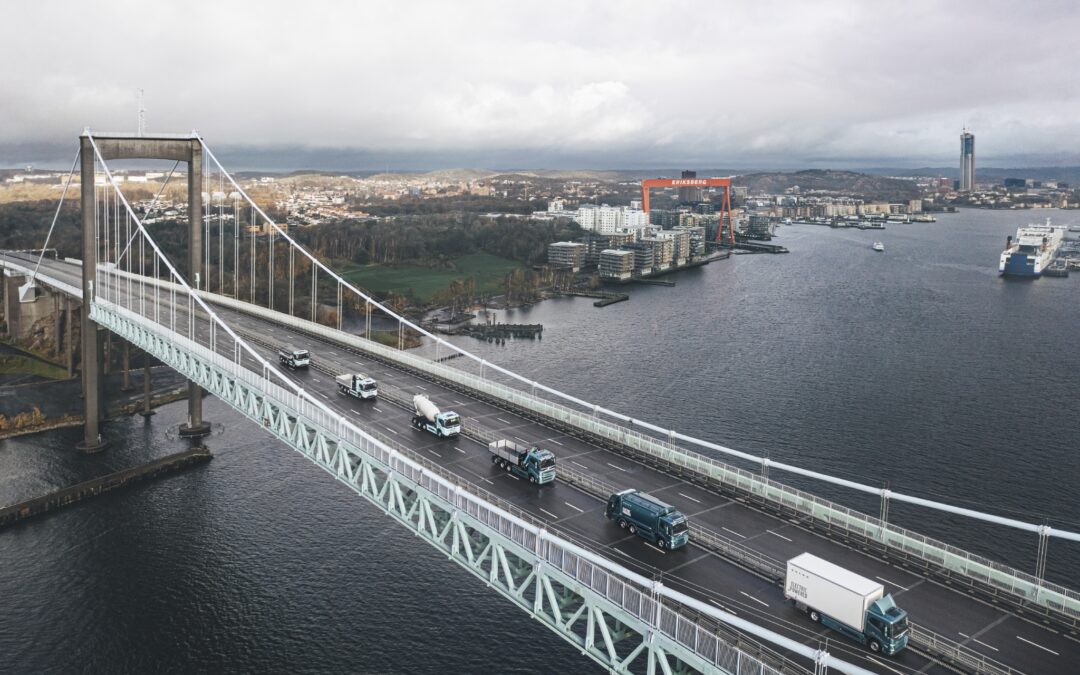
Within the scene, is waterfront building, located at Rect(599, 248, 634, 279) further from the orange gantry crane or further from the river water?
the orange gantry crane

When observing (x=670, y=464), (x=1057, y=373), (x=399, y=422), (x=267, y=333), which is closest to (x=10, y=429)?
(x=267, y=333)

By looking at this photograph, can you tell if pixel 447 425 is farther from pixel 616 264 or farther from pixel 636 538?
pixel 616 264

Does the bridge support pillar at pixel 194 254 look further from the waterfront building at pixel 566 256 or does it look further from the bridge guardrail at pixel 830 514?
the waterfront building at pixel 566 256

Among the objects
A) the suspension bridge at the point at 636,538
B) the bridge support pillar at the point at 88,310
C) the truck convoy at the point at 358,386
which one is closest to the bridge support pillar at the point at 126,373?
the bridge support pillar at the point at 88,310

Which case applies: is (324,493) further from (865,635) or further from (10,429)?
(865,635)

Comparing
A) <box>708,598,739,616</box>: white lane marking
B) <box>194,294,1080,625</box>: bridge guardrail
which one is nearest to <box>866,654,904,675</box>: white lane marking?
<box>708,598,739,616</box>: white lane marking

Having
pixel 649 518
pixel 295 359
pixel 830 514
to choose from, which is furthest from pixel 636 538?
pixel 295 359

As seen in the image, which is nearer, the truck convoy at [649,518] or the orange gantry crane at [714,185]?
the truck convoy at [649,518]
